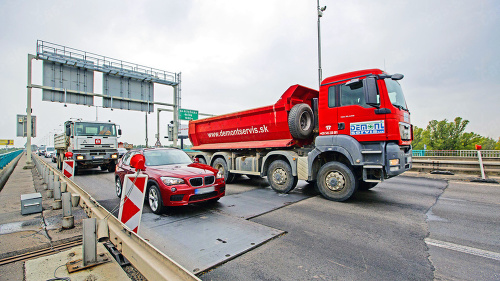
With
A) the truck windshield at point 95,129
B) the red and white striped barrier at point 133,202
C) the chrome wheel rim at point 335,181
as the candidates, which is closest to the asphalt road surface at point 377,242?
the chrome wheel rim at point 335,181

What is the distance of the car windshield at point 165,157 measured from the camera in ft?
19.8

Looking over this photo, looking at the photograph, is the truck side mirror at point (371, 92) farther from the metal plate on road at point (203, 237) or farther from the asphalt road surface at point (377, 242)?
the metal plate on road at point (203, 237)

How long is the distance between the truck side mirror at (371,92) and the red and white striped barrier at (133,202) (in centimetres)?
479

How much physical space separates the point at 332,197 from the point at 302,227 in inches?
81.9

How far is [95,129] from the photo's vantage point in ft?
43.0

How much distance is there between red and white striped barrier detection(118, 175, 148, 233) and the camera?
11.2 feet

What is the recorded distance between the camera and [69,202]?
13.5 feet

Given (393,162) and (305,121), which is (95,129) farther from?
(393,162)

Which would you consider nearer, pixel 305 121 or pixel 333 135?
pixel 333 135

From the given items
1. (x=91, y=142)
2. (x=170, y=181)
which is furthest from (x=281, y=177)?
(x=91, y=142)

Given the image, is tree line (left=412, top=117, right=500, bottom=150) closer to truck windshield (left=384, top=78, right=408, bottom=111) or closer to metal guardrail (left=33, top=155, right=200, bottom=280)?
truck windshield (left=384, top=78, right=408, bottom=111)

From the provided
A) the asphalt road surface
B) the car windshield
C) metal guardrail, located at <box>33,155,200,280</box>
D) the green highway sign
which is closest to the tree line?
the green highway sign

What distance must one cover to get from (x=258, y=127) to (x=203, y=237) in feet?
14.9

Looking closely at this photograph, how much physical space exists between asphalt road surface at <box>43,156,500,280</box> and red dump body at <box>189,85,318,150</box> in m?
2.13
